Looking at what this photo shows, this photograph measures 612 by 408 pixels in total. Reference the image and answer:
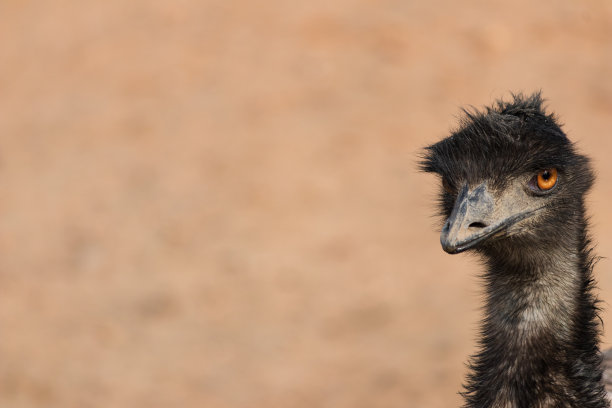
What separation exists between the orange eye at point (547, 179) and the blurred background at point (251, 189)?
2.29 meters

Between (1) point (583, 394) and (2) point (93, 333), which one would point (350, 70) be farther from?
(1) point (583, 394)

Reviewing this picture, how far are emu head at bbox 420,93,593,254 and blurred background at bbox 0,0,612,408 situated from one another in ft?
7.36

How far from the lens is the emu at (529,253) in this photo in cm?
258

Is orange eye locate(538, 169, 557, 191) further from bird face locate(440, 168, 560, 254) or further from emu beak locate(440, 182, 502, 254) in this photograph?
emu beak locate(440, 182, 502, 254)

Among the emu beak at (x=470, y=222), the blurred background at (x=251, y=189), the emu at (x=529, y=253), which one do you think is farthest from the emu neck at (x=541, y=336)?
the blurred background at (x=251, y=189)

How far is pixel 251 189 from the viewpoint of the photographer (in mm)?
6523

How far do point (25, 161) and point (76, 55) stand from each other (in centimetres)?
151

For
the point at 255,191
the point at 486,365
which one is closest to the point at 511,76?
the point at 255,191

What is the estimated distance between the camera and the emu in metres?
2.58

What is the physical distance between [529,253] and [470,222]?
0.78 feet

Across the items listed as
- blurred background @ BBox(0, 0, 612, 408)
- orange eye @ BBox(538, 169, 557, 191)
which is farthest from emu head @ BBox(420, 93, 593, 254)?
blurred background @ BBox(0, 0, 612, 408)

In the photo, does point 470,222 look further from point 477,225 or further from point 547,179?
point 547,179

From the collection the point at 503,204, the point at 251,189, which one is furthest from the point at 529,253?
the point at 251,189

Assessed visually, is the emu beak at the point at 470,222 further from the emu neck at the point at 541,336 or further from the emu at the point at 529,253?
the emu neck at the point at 541,336
